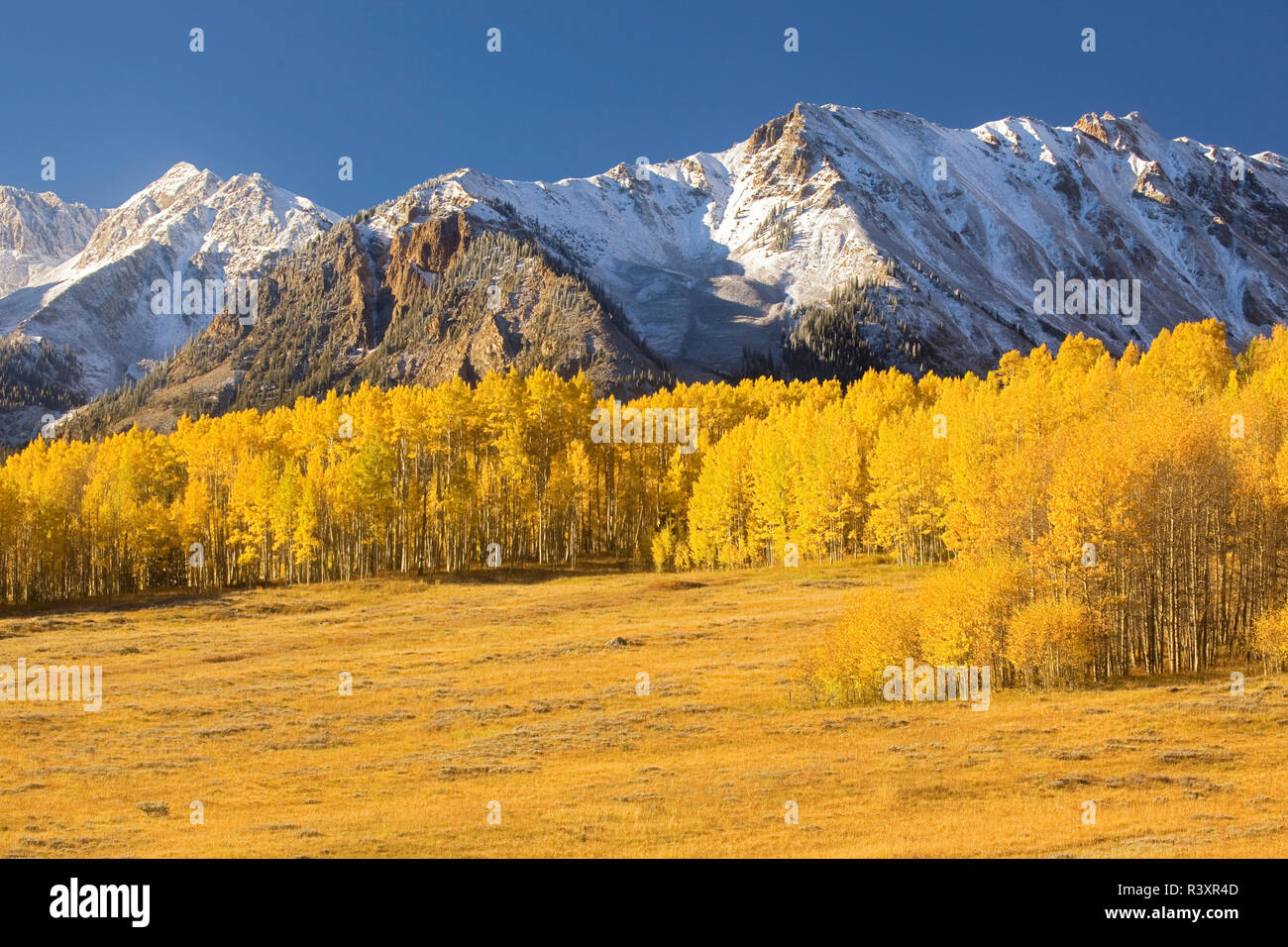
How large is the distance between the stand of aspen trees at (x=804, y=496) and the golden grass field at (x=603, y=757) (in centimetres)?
567

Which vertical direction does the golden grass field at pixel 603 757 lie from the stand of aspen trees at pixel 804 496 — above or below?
below

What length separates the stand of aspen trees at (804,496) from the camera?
45781 millimetres

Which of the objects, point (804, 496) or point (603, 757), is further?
point (804, 496)

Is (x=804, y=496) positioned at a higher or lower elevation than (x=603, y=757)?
higher

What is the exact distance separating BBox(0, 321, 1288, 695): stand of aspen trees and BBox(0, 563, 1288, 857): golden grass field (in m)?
5.67

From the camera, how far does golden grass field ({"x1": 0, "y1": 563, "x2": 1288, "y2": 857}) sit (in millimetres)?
25922

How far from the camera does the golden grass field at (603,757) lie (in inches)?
1021

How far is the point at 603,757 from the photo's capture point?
3603cm

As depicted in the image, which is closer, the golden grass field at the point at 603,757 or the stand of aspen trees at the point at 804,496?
the golden grass field at the point at 603,757

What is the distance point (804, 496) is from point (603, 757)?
47559mm

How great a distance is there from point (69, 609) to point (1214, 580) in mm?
82437

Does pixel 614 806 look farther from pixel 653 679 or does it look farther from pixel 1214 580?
pixel 1214 580
